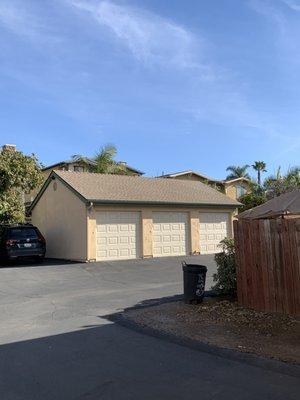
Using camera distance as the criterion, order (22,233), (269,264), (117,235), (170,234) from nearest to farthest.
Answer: (269,264)
(22,233)
(117,235)
(170,234)

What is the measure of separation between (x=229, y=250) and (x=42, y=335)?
4666 mm

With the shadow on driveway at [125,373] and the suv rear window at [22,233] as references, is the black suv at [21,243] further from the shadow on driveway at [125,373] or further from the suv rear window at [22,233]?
the shadow on driveway at [125,373]

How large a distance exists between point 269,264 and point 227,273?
159cm

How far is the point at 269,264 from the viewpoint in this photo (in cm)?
957

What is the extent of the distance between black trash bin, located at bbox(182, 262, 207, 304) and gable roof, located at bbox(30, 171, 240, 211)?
11056 mm

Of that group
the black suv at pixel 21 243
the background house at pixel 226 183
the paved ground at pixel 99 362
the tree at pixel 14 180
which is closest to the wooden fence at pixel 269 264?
the paved ground at pixel 99 362

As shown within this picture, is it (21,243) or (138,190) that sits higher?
(138,190)

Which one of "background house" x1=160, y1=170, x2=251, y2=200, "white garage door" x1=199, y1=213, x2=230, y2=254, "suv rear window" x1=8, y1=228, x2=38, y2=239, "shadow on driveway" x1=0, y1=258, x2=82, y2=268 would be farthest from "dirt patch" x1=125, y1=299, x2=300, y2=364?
"background house" x1=160, y1=170, x2=251, y2=200

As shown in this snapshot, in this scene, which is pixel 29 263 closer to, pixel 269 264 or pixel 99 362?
pixel 269 264

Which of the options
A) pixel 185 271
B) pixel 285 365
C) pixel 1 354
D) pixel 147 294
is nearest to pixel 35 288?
pixel 147 294

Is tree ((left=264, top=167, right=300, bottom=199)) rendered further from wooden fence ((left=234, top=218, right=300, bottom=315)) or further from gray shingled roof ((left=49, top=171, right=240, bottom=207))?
wooden fence ((left=234, top=218, right=300, bottom=315))

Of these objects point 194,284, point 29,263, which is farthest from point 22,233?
point 194,284

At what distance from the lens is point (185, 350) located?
7328 millimetres

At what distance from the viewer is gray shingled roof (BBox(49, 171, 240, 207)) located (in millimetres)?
22438
